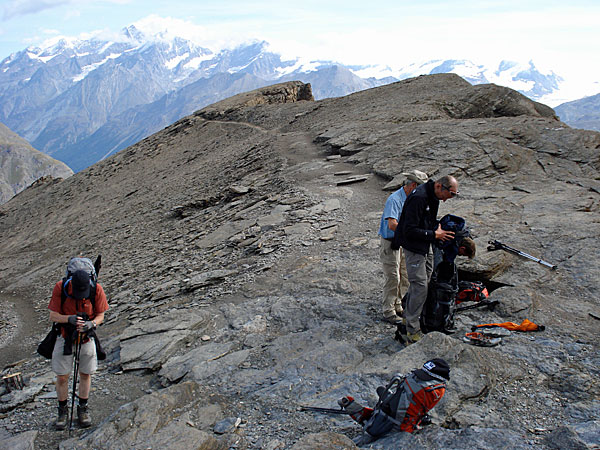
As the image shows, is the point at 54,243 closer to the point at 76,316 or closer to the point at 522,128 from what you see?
the point at 76,316

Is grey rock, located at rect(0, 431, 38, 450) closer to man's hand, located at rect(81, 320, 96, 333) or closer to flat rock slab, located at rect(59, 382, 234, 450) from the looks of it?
flat rock slab, located at rect(59, 382, 234, 450)

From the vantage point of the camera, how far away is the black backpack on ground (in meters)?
7.95

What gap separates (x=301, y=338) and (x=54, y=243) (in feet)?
88.6

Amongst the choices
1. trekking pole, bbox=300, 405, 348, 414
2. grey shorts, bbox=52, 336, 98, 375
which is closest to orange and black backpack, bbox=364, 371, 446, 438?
trekking pole, bbox=300, 405, 348, 414

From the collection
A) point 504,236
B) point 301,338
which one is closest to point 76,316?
point 301,338

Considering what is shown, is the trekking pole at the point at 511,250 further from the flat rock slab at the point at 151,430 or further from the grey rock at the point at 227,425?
the flat rock slab at the point at 151,430

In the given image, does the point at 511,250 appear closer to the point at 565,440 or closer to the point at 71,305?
the point at 565,440

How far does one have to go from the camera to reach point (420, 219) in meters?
7.62

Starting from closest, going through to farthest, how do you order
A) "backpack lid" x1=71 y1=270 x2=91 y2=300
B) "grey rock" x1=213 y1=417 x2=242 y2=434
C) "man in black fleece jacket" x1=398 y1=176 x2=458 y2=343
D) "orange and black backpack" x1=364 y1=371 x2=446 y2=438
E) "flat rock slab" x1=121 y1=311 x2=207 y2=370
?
"orange and black backpack" x1=364 y1=371 x2=446 y2=438 < "grey rock" x1=213 y1=417 x2=242 y2=434 < "backpack lid" x1=71 y1=270 x2=91 y2=300 < "man in black fleece jacket" x1=398 y1=176 x2=458 y2=343 < "flat rock slab" x1=121 y1=311 x2=207 y2=370

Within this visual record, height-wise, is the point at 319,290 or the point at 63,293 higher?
the point at 63,293

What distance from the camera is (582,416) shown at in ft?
18.9

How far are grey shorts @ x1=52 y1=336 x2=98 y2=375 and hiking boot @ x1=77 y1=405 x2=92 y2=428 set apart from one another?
60 centimetres

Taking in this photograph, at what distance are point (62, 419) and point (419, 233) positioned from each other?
6.70 m

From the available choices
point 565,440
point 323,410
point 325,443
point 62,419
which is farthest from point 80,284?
point 565,440
